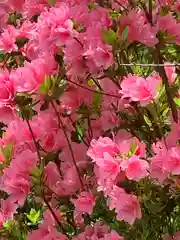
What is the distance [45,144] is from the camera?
84.5 inches

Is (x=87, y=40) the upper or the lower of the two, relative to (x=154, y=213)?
upper

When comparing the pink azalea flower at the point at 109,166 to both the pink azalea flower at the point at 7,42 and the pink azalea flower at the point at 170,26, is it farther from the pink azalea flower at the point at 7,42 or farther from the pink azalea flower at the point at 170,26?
the pink azalea flower at the point at 7,42

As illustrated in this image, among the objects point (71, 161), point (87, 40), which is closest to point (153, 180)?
point (71, 161)

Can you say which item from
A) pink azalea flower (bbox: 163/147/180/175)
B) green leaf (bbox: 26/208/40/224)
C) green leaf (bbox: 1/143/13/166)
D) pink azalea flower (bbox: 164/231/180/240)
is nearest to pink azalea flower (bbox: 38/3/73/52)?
green leaf (bbox: 1/143/13/166)

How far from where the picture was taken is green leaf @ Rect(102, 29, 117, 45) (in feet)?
6.13

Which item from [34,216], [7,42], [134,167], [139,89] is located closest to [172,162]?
[134,167]

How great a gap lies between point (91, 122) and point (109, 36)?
0.43 meters

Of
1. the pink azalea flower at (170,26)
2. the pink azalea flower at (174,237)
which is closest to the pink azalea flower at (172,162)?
the pink azalea flower at (174,237)

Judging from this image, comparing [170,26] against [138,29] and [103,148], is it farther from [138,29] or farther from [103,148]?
[103,148]

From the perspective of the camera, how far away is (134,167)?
1.78 meters

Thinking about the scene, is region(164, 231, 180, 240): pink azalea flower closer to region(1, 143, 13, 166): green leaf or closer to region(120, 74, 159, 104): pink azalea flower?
region(120, 74, 159, 104): pink azalea flower

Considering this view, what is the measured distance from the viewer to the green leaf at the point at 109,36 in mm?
1868

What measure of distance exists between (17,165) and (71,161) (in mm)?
211

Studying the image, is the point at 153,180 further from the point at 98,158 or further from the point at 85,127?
the point at 85,127
